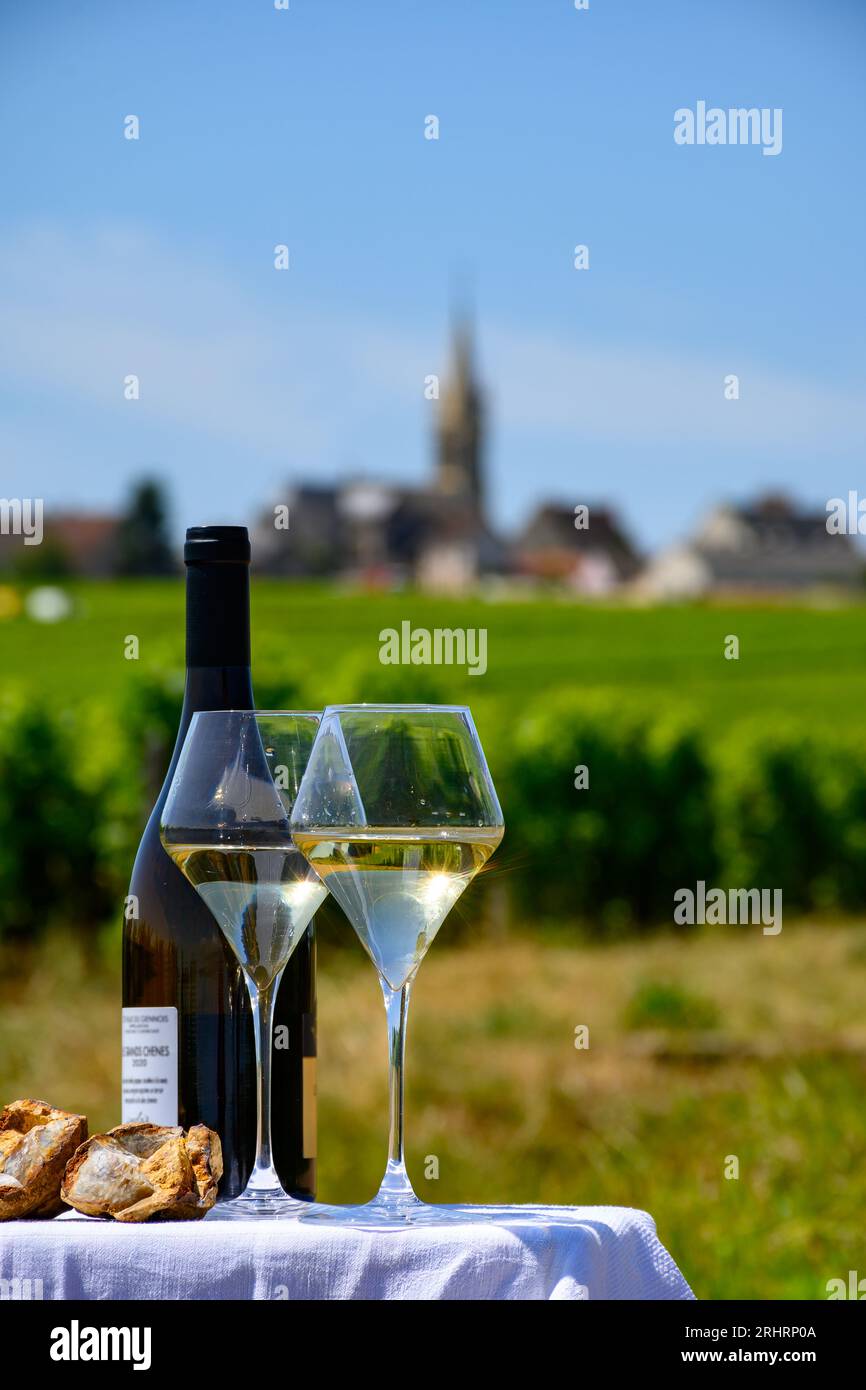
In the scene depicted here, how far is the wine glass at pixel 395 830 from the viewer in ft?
4.83

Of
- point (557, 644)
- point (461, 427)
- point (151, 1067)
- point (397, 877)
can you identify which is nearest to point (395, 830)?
point (397, 877)

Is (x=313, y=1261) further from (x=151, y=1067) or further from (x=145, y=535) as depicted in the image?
(x=145, y=535)

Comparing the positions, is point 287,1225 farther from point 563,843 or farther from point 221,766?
point 563,843

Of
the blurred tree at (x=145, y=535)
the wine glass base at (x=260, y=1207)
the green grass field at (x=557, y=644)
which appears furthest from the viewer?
the blurred tree at (x=145, y=535)

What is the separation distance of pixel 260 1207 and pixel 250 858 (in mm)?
339

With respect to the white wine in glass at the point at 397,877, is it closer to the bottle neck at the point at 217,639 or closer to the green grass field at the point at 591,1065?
the bottle neck at the point at 217,639

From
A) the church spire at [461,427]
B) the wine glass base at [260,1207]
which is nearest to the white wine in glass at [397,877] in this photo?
the wine glass base at [260,1207]

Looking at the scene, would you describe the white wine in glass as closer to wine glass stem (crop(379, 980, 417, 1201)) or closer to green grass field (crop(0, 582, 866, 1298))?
wine glass stem (crop(379, 980, 417, 1201))

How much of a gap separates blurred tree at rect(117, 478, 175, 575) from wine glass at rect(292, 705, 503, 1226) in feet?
199

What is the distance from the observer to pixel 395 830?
1471 millimetres

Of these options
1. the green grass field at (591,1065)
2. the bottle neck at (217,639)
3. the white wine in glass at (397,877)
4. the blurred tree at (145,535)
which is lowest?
the green grass field at (591,1065)

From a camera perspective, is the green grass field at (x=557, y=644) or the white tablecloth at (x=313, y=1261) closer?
the white tablecloth at (x=313, y=1261)

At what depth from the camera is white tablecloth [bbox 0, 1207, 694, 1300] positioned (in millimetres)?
1412

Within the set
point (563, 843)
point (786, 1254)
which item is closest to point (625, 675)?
point (563, 843)
